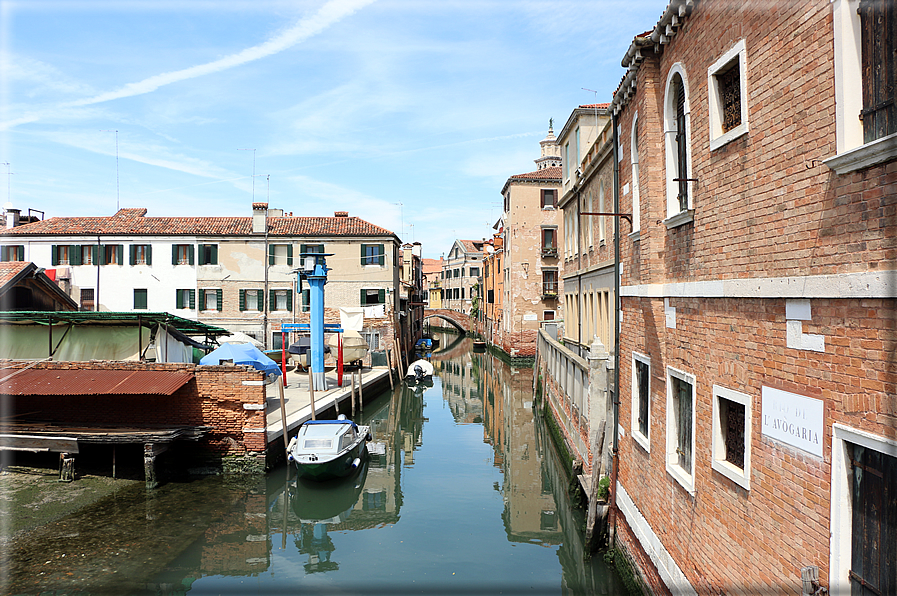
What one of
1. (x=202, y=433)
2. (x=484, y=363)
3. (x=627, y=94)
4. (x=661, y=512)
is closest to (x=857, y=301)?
(x=661, y=512)

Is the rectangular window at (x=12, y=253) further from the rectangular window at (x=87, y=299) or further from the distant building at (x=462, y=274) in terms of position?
the distant building at (x=462, y=274)

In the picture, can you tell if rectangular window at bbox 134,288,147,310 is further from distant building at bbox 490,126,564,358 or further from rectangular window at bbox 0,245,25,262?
distant building at bbox 490,126,564,358

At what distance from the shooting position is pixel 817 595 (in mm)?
3818

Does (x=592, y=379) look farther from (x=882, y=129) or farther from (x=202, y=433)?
(x=202, y=433)

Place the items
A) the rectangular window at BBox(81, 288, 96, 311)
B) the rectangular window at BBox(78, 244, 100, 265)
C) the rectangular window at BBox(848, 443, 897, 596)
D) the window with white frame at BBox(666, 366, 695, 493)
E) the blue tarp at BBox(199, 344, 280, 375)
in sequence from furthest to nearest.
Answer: the rectangular window at BBox(78, 244, 100, 265), the rectangular window at BBox(81, 288, 96, 311), the blue tarp at BBox(199, 344, 280, 375), the window with white frame at BBox(666, 366, 695, 493), the rectangular window at BBox(848, 443, 897, 596)

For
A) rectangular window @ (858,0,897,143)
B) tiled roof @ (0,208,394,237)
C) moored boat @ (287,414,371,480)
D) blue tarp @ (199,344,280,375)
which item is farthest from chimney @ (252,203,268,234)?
rectangular window @ (858,0,897,143)

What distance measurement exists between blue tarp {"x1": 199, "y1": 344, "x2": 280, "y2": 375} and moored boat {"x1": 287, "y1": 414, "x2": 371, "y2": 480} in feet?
15.5

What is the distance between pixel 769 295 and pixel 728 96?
2.12 meters

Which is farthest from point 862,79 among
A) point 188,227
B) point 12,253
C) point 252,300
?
point 12,253

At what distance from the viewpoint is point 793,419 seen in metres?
4.15

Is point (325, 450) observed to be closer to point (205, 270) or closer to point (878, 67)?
point (878, 67)

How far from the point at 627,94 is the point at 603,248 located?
545cm

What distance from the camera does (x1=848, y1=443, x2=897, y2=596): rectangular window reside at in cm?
336

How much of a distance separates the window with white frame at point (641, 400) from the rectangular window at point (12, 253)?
36.3 m
